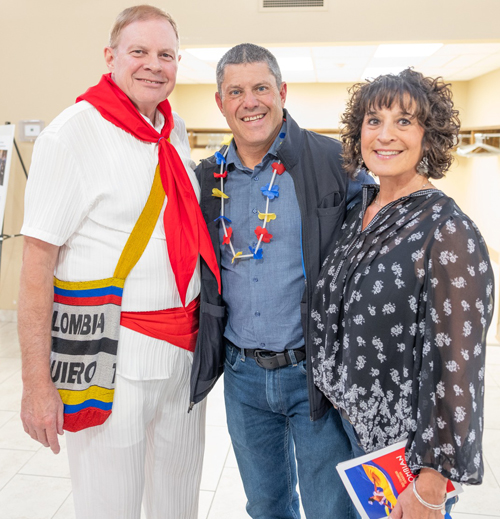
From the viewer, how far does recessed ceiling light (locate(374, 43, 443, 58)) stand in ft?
18.4

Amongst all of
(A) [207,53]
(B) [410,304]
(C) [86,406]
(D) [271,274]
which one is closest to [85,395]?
(C) [86,406]

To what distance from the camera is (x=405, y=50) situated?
5.86 m

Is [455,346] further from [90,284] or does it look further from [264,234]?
[90,284]

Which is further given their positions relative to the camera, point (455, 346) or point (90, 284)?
point (90, 284)

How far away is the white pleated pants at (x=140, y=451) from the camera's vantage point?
5.06 ft

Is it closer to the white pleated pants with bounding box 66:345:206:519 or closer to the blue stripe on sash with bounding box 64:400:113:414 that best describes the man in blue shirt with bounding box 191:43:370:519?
the white pleated pants with bounding box 66:345:206:519

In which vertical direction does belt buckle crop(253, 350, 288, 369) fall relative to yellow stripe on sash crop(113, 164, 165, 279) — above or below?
below

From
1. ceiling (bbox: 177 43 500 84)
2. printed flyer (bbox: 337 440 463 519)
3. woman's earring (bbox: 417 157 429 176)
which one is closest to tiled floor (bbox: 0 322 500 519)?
printed flyer (bbox: 337 440 463 519)

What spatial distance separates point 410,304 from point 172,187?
2.53 ft

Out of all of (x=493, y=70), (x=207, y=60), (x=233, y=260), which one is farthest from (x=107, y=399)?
(x=493, y=70)

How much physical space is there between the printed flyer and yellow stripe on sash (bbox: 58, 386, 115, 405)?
2.23ft

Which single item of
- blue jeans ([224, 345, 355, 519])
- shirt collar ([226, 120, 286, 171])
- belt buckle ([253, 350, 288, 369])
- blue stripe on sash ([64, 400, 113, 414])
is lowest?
blue jeans ([224, 345, 355, 519])

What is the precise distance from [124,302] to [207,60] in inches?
219

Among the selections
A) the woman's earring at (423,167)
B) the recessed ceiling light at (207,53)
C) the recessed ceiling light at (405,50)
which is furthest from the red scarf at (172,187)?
the recessed ceiling light at (405,50)
